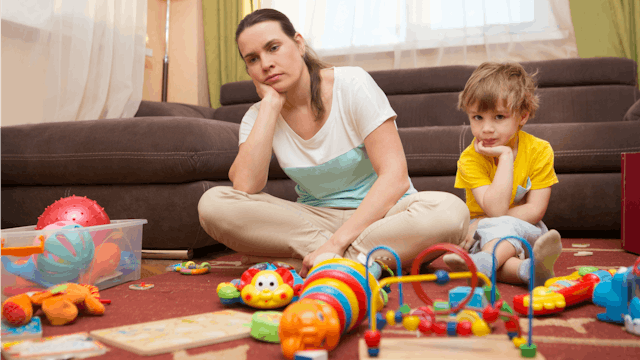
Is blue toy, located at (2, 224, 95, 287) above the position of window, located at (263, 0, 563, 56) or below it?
below

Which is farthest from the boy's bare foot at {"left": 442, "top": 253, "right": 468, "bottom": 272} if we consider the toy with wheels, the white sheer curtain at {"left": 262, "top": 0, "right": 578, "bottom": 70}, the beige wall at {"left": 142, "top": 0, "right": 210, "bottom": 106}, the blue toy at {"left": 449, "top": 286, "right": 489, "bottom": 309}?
the beige wall at {"left": 142, "top": 0, "right": 210, "bottom": 106}

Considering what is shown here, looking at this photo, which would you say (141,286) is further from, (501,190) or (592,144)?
(592,144)

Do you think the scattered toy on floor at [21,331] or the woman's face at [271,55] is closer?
the scattered toy on floor at [21,331]

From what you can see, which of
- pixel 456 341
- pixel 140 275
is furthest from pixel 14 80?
pixel 456 341

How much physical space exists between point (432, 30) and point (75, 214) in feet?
7.38

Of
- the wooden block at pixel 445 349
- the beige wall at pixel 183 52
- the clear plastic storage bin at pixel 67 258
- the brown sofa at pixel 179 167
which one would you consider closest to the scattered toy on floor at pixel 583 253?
the brown sofa at pixel 179 167

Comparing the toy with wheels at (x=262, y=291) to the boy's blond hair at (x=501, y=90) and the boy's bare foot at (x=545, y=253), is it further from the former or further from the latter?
the boy's blond hair at (x=501, y=90)

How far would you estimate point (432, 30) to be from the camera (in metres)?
2.71

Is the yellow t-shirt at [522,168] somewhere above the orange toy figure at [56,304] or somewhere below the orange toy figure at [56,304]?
above

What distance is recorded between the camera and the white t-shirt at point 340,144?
3.69 ft

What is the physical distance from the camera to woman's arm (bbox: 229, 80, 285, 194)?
1143mm

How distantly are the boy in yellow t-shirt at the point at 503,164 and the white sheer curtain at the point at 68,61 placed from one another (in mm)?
1746

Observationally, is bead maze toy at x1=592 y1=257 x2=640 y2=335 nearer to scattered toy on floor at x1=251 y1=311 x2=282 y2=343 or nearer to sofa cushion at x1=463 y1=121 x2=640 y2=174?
scattered toy on floor at x1=251 y1=311 x2=282 y2=343

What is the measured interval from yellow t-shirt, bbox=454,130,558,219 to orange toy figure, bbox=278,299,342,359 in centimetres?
72
